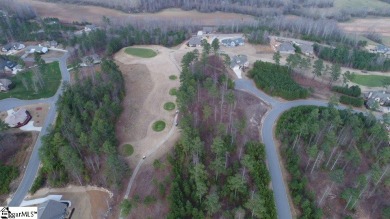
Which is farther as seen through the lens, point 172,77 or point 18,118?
point 172,77

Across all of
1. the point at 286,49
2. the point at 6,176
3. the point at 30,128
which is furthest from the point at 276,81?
the point at 6,176

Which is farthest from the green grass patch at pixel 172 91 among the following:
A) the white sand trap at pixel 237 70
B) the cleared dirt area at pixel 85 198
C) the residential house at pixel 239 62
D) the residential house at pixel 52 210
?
the residential house at pixel 52 210

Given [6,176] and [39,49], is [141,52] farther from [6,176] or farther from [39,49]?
[6,176]

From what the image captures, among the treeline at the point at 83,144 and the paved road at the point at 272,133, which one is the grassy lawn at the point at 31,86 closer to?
the treeline at the point at 83,144

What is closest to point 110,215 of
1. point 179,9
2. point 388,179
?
point 388,179

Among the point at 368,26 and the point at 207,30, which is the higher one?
the point at 207,30

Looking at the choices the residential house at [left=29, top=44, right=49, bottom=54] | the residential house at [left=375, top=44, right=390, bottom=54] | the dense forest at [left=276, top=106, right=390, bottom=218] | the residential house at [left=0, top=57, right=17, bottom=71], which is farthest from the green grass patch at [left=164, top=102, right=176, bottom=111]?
the residential house at [left=375, top=44, right=390, bottom=54]
